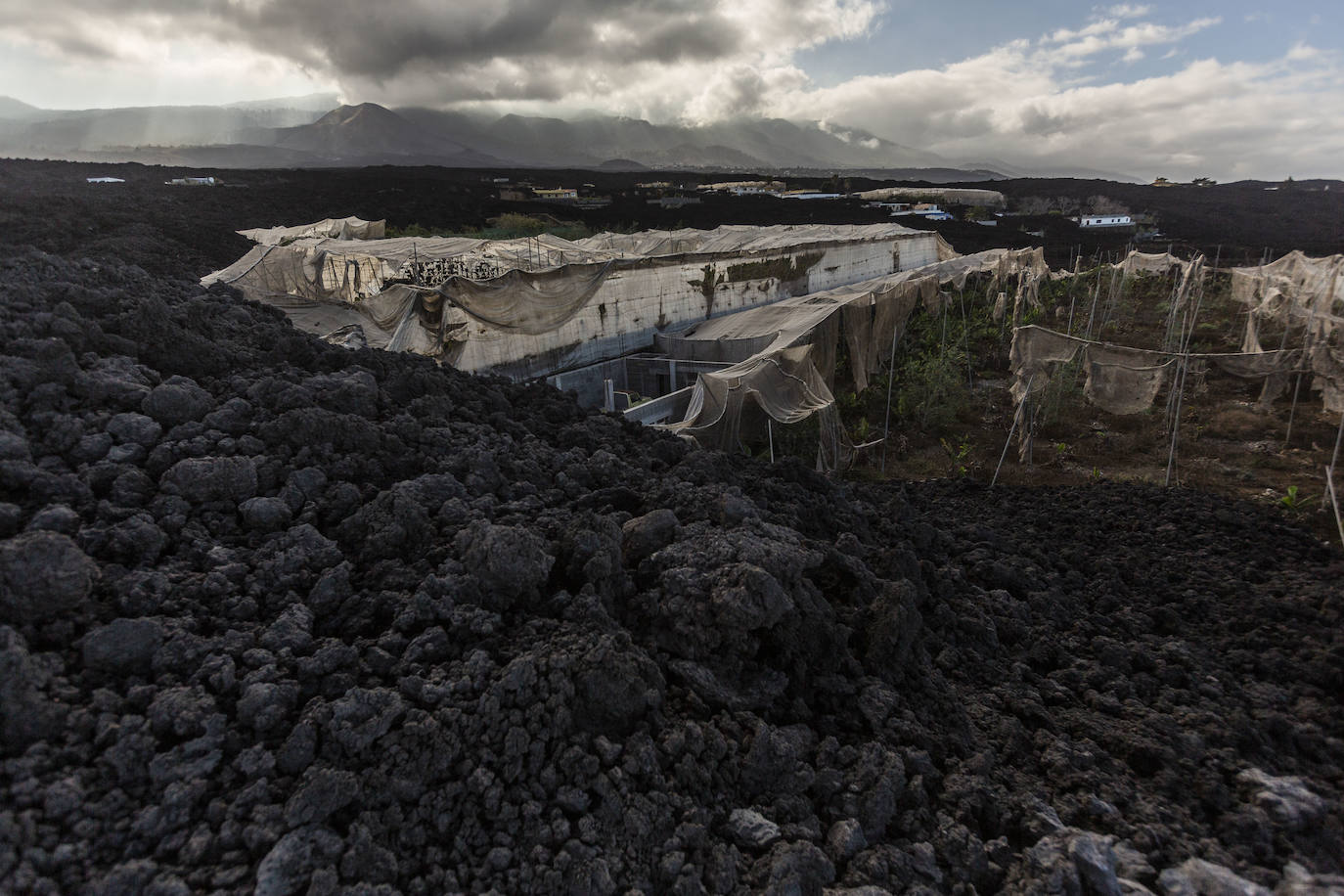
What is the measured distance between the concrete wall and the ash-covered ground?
19.1 ft

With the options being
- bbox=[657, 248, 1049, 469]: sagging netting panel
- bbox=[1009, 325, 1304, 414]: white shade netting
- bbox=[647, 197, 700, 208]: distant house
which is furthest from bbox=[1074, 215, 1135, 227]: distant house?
bbox=[1009, 325, 1304, 414]: white shade netting

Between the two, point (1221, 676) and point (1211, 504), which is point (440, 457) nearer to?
point (1221, 676)

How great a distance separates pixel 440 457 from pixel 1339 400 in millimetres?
13250

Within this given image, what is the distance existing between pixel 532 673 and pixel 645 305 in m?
11.4

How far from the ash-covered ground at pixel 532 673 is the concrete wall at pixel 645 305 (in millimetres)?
5817

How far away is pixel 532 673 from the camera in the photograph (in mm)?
2752

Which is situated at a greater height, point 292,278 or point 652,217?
point 652,217

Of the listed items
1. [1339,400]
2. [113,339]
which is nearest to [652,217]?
[1339,400]

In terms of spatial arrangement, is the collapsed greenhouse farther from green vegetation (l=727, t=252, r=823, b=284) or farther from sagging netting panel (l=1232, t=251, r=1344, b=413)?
sagging netting panel (l=1232, t=251, r=1344, b=413)

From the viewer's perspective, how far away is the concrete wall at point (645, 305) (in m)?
10.9

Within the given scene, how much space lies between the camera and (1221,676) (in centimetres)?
402

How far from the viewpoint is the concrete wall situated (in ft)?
35.7

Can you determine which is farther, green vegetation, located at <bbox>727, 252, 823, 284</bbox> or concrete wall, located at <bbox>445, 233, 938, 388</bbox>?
green vegetation, located at <bbox>727, 252, 823, 284</bbox>

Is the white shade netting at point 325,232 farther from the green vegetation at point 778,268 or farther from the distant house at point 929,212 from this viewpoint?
the distant house at point 929,212
